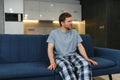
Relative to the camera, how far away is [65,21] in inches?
93.5

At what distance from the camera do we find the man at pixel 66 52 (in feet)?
6.89

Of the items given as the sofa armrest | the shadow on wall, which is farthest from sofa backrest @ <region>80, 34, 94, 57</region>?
the shadow on wall

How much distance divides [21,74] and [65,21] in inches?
34.4

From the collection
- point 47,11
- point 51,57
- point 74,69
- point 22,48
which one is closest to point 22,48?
point 22,48

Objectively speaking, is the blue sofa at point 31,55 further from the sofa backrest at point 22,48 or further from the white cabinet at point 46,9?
the white cabinet at point 46,9

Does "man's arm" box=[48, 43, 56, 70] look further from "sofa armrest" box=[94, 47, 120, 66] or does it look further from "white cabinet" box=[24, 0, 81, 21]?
"white cabinet" box=[24, 0, 81, 21]

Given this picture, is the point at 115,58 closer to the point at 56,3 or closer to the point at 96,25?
the point at 96,25

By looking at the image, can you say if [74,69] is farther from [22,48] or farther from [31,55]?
[22,48]

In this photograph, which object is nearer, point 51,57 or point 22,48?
point 51,57

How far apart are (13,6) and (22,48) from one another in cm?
322

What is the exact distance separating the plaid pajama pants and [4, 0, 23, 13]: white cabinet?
370 centimetres

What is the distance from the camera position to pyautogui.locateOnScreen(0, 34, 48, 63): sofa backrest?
2.52 metres

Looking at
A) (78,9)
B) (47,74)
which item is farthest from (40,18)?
(47,74)

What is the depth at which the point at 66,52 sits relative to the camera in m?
2.35
